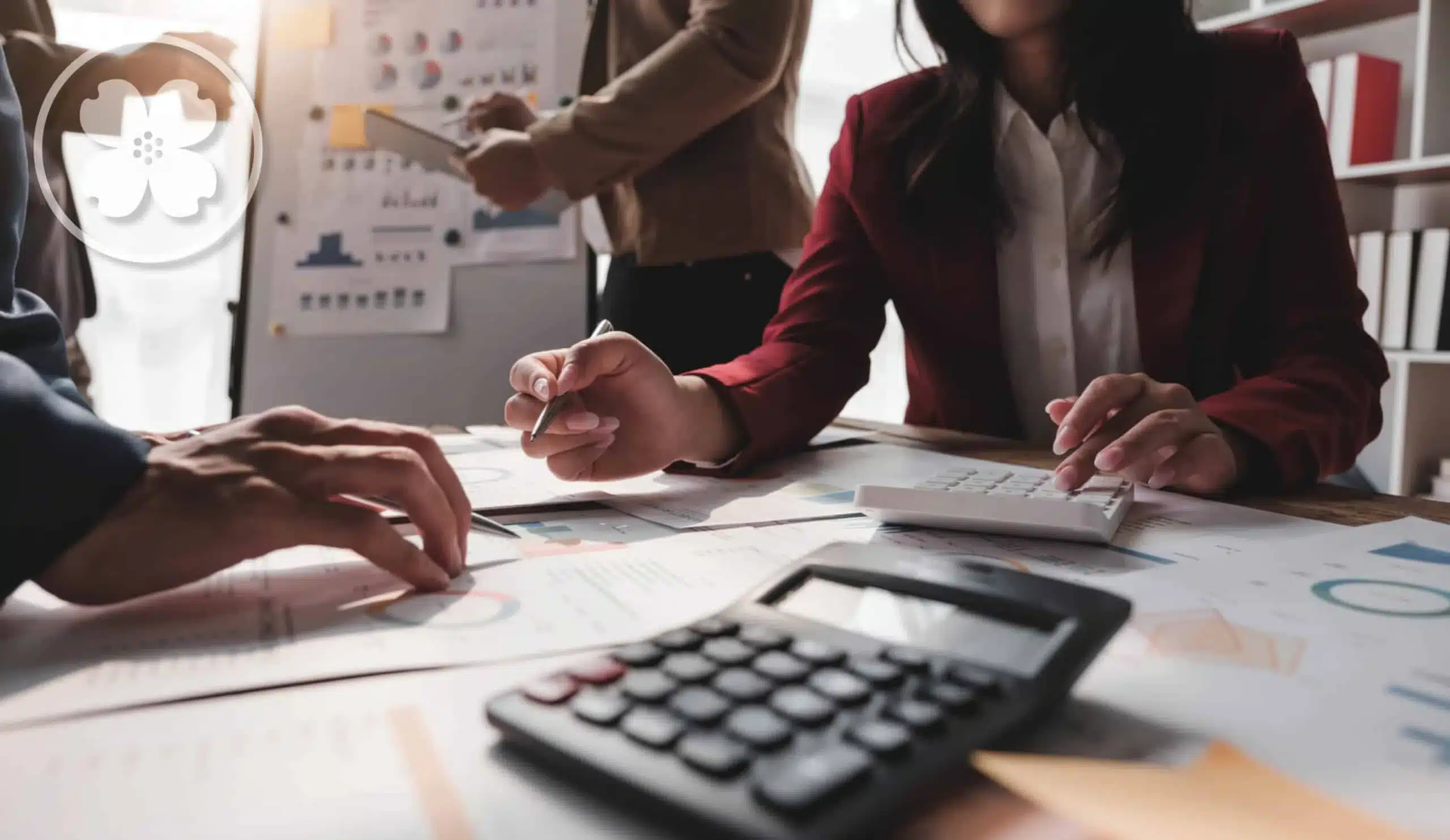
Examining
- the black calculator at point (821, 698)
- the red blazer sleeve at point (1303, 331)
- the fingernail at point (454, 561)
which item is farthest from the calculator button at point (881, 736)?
the red blazer sleeve at point (1303, 331)

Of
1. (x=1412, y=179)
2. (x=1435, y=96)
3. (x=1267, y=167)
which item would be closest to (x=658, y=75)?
(x=1267, y=167)

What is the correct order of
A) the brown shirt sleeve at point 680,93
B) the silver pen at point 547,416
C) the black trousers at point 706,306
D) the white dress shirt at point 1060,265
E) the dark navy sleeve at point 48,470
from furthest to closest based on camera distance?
the black trousers at point 706,306
the brown shirt sleeve at point 680,93
the white dress shirt at point 1060,265
the silver pen at point 547,416
the dark navy sleeve at point 48,470

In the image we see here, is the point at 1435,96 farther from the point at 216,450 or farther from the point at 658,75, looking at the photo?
the point at 216,450

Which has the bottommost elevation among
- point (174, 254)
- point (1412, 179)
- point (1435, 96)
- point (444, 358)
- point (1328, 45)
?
point (444, 358)

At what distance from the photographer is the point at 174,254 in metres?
1.50

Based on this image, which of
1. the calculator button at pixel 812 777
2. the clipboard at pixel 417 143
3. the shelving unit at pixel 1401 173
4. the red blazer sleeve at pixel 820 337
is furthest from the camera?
the shelving unit at pixel 1401 173

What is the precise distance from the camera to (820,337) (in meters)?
0.87

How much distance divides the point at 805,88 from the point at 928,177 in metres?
1.37

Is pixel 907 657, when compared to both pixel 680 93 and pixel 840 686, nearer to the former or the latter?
pixel 840 686

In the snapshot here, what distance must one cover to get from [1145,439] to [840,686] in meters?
0.38

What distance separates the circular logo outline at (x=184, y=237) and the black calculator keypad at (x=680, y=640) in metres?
1.31

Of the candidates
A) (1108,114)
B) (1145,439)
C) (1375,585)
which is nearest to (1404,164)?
(1108,114)

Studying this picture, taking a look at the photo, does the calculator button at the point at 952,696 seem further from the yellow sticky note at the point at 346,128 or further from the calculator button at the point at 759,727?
the yellow sticky note at the point at 346,128

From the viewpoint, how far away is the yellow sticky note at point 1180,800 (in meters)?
0.20
